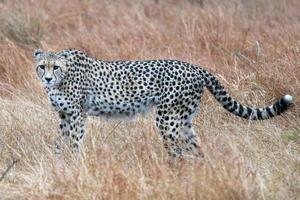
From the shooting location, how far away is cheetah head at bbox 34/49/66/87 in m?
5.11

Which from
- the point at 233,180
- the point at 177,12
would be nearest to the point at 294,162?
the point at 233,180

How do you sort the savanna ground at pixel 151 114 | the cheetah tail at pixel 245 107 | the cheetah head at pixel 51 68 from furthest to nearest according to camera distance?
the cheetah head at pixel 51 68
the cheetah tail at pixel 245 107
the savanna ground at pixel 151 114

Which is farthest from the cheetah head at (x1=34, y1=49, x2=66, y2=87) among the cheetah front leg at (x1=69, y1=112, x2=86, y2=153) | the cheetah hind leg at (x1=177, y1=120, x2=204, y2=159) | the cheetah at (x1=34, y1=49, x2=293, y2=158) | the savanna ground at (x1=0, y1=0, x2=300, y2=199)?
the cheetah hind leg at (x1=177, y1=120, x2=204, y2=159)

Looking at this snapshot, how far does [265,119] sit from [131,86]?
84 cm

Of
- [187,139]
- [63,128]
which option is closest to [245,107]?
[187,139]

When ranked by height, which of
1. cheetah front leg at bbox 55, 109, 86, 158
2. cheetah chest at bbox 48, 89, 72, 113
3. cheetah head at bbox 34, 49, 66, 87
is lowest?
cheetah front leg at bbox 55, 109, 86, 158

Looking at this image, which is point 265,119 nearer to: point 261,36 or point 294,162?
point 294,162

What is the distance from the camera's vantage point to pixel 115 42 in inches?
323

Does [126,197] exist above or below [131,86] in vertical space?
below

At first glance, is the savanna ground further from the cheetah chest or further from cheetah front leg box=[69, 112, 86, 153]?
the cheetah chest

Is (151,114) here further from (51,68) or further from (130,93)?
(51,68)

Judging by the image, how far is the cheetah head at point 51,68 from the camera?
5105 millimetres

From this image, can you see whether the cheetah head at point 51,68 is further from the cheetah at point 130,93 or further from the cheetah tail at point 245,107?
the cheetah tail at point 245,107

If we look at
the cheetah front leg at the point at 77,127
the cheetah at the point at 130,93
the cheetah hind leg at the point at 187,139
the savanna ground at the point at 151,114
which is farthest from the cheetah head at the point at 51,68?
the cheetah hind leg at the point at 187,139
